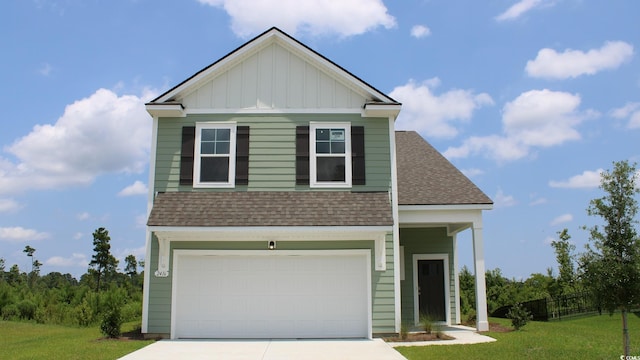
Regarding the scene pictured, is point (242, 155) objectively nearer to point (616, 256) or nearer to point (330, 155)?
point (330, 155)

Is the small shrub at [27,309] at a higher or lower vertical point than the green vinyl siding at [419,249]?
lower

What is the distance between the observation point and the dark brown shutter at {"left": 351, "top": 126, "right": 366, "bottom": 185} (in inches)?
555

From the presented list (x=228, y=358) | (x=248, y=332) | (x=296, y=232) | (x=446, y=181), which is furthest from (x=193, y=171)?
(x=446, y=181)

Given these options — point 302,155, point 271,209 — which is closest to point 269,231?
point 271,209

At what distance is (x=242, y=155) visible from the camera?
555 inches

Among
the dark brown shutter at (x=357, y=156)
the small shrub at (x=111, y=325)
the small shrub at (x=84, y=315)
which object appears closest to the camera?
the small shrub at (x=111, y=325)

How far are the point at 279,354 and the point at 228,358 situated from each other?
41.0 inches

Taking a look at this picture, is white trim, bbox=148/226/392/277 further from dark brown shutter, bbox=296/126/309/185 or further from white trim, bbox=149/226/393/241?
dark brown shutter, bbox=296/126/309/185

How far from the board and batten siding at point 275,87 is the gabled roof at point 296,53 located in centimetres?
6

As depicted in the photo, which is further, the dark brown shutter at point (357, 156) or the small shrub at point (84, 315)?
the small shrub at point (84, 315)

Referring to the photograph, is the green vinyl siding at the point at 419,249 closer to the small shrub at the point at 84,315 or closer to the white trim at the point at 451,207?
the white trim at the point at 451,207

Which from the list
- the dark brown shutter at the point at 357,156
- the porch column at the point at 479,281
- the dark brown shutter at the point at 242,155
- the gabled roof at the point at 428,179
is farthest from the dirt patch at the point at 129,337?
the porch column at the point at 479,281

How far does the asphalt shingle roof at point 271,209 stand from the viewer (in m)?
12.8

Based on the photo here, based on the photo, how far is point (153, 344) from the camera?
40.2ft
